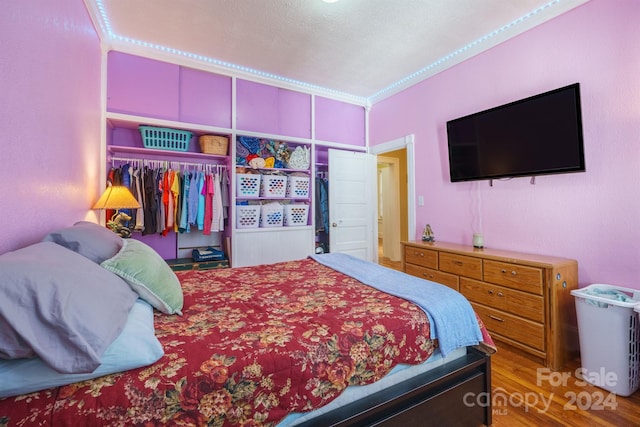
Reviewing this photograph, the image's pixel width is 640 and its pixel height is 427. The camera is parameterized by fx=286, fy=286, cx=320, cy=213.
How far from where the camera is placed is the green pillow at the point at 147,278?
119 centimetres

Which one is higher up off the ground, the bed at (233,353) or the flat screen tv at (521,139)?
the flat screen tv at (521,139)

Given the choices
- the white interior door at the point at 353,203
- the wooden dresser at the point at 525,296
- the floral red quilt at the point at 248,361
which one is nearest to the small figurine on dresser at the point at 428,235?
the wooden dresser at the point at 525,296

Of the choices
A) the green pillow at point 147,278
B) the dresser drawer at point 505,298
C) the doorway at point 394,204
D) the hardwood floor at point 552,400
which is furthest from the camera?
the doorway at point 394,204

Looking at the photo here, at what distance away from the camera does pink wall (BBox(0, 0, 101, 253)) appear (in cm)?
112

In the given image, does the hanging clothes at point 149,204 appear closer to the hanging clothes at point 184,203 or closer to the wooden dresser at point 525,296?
the hanging clothes at point 184,203

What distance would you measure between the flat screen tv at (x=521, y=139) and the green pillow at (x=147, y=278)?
8.64 ft

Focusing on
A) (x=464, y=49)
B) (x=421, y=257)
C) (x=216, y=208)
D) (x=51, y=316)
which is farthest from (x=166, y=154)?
(x=464, y=49)

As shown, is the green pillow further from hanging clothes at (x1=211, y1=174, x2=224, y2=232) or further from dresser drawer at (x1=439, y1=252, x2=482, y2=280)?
dresser drawer at (x1=439, y1=252, x2=482, y2=280)

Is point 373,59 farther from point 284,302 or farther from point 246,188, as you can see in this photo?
point 284,302

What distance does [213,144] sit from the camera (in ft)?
10.2

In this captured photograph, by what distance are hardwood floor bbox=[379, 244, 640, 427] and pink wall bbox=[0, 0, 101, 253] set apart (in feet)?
8.04

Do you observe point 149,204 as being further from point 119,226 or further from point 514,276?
point 514,276

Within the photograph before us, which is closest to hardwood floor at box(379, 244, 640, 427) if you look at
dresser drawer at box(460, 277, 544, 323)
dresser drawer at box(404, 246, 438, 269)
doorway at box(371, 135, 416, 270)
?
dresser drawer at box(460, 277, 544, 323)

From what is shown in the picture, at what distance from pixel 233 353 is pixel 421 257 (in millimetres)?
2370
